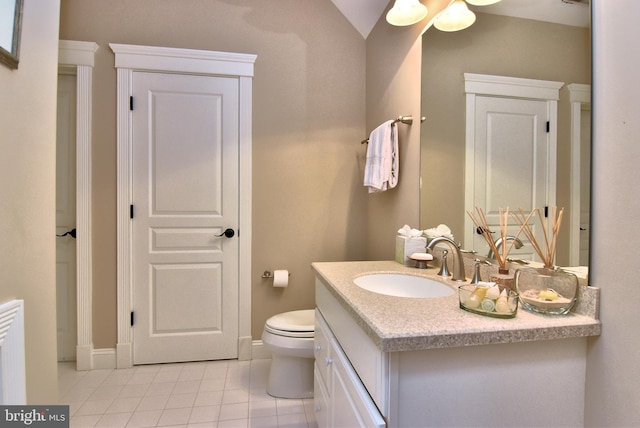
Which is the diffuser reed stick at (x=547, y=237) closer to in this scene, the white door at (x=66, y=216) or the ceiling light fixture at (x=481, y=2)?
the ceiling light fixture at (x=481, y=2)

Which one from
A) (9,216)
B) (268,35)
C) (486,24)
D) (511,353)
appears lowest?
(511,353)

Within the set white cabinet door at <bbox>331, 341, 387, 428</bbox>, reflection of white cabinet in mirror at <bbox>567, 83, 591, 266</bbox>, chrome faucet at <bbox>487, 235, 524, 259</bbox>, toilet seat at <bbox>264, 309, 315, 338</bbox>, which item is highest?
reflection of white cabinet in mirror at <bbox>567, 83, 591, 266</bbox>

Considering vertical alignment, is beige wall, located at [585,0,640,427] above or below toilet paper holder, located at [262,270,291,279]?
above

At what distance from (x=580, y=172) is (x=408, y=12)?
108 cm

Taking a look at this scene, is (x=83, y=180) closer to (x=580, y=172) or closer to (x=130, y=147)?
(x=130, y=147)

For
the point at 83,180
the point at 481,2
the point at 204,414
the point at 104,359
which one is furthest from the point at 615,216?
the point at 104,359

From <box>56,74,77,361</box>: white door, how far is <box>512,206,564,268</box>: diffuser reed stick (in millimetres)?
2623

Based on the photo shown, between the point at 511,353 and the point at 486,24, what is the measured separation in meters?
1.20

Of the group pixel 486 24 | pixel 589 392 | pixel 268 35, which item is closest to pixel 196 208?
pixel 268 35

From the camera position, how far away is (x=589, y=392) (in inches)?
35.3

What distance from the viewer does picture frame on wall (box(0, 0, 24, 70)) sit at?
100cm

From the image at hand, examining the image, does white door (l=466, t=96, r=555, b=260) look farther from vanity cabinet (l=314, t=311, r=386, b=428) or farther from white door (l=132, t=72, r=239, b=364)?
white door (l=132, t=72, r=239, b=364)

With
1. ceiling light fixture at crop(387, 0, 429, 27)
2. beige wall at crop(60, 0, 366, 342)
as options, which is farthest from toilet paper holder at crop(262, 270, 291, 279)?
ceiling light fixture at crop(387, 0, 429, 27)

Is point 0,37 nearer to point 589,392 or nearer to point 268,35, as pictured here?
point 268,35
